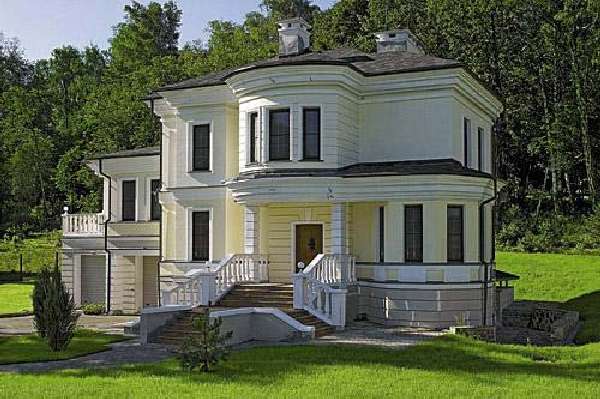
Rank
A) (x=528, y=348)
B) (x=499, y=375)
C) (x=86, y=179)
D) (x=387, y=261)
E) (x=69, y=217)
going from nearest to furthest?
(x=499, y=375)
(x=528, y=348)
(x=387, y=261)
(x=69, y=217)
(x=86, y=179)

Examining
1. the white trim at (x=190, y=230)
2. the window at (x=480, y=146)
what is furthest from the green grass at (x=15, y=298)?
the window at (x=480, y=146)

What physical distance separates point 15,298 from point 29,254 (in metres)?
13.3

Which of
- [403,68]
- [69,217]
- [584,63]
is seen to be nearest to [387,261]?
[403,68]

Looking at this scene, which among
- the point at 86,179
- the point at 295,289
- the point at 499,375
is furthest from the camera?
the point at 86,179

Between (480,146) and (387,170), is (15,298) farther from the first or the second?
(480,146)

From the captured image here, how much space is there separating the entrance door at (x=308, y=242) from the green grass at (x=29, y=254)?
82.3 ft

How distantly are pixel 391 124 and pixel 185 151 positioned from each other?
6777 mm

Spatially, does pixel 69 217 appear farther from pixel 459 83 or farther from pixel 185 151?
pixel 459 83

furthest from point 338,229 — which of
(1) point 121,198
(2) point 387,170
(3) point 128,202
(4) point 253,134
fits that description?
(1) point 121,198

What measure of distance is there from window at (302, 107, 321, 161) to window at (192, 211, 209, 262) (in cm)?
458

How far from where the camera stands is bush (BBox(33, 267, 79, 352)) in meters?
17.6

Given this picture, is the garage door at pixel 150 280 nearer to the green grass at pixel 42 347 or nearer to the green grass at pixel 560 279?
the green grass at pixel 42 347

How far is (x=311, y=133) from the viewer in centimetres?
2266

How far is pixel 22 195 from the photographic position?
59375 mm
